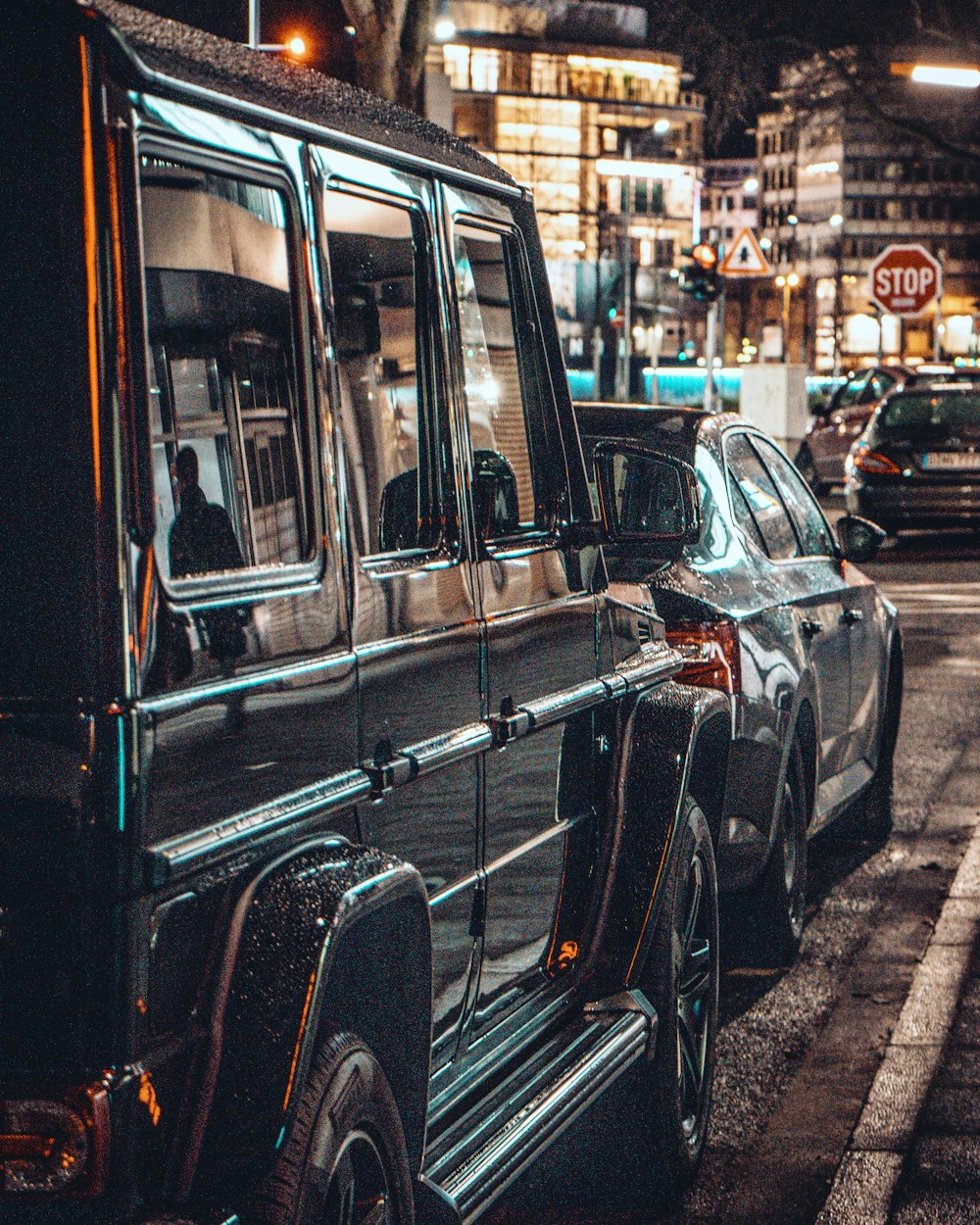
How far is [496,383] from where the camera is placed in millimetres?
4059

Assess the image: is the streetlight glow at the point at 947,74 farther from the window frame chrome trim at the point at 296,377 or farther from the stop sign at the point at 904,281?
the window frame chrome trim at the point at 296,377

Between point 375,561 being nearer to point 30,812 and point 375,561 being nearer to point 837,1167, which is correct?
point 30,812

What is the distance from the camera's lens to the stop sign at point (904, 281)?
90.5ft

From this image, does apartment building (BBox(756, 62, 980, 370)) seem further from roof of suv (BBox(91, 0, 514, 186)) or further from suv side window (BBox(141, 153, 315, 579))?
suv side window (BBox(141, 153, 315, 579))

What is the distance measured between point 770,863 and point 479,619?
3.04 m

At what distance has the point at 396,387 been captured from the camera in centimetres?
350

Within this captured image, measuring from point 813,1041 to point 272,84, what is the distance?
3.69 m

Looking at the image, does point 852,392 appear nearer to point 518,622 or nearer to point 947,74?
point 947,74

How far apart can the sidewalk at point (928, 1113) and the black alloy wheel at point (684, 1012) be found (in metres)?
0.35

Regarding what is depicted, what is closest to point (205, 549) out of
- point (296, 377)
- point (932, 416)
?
point (296, 377)

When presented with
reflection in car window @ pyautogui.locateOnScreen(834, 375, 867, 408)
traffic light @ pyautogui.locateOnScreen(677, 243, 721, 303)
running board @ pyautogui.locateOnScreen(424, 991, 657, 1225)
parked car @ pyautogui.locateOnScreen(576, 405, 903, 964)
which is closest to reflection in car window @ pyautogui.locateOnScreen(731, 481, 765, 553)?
parked car @ pyautogui.locateOnScreen(576, 405, 903, 964)

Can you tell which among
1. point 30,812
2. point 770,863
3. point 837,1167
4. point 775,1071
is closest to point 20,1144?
point 30,812

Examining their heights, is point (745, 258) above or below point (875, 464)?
above

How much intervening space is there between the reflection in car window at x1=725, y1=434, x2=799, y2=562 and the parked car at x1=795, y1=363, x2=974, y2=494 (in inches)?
814
